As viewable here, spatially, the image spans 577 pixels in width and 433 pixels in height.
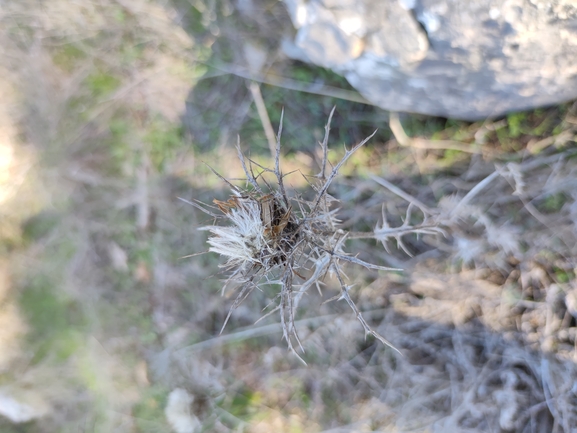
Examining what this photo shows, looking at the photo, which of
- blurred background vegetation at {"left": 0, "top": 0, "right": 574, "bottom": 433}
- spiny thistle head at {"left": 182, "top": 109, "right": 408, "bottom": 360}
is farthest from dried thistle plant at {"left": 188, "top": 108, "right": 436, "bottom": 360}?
blurred background vegetation at {"left": 0, "top": 0, "right": 574, "bottom": 433}

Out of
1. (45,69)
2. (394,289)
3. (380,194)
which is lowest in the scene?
(394,289)

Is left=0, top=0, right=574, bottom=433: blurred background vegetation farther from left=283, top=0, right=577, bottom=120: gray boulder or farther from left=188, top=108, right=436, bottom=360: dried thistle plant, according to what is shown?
left=188, top=108, right=436, bottom=360: dried thistle plant

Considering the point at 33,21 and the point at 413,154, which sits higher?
the point at 33,21

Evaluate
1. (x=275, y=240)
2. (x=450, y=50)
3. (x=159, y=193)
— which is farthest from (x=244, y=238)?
(x=159, y=193)

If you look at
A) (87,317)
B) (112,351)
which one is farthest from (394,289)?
(87,317)

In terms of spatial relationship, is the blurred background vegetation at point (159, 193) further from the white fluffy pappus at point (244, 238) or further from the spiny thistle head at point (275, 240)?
the white fluffy pappus at point (244, 238)

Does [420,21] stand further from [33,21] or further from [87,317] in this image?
[87,317]

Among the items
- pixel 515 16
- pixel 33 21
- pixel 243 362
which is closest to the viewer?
pixel 515 16
